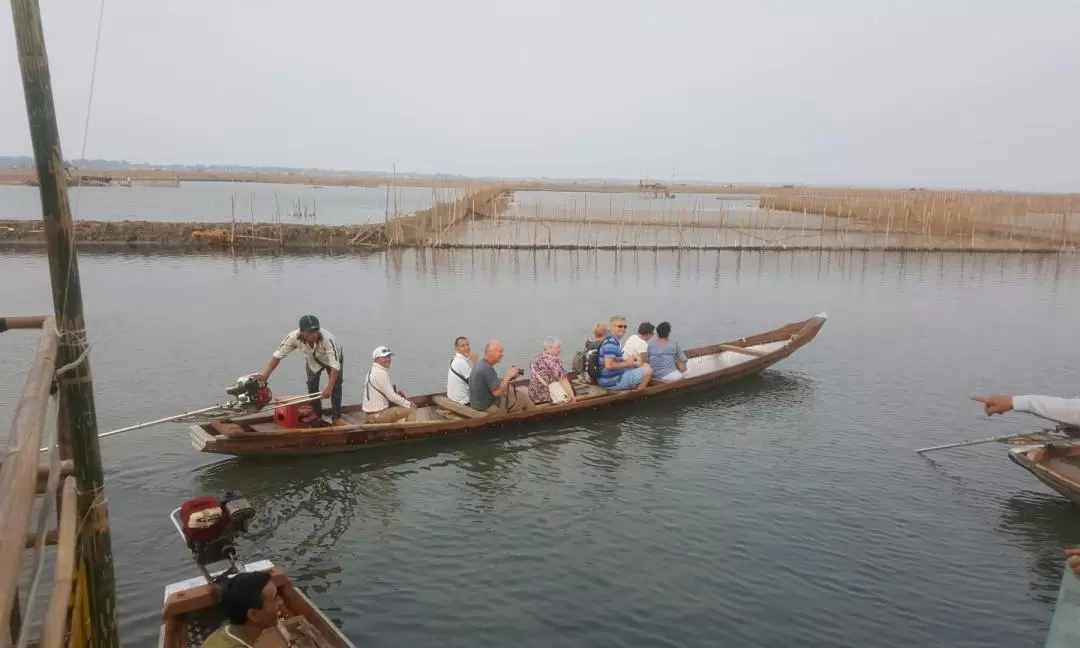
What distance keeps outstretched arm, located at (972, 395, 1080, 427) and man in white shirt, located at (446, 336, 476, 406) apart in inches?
312

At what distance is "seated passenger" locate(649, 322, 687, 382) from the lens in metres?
14.5

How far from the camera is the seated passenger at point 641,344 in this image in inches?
575

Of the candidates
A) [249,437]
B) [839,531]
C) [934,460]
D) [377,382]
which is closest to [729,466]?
[839,531]

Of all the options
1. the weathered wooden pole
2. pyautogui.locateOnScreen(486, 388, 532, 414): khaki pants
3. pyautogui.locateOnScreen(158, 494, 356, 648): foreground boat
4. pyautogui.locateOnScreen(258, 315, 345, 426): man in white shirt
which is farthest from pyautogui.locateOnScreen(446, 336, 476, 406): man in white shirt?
the weathered wooden pole

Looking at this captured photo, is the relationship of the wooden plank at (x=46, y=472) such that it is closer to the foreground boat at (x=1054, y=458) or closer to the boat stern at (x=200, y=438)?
the boat stern at (x=200, y=438)

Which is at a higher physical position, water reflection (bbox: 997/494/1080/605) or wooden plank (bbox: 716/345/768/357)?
wooden plank (bbox: 716/345/768/357)

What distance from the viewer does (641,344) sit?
14703mm

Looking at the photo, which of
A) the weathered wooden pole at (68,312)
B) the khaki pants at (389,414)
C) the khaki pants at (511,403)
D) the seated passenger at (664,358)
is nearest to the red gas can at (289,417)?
the khaki pants at (389,414)

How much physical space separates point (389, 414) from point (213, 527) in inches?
213

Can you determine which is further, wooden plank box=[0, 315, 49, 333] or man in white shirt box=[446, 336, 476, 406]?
man in white shirt box=[446, 336, 476, 406]

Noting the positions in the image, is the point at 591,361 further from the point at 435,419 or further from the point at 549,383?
the point at 435,419

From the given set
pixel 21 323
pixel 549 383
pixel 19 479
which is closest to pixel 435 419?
pixel 549 383

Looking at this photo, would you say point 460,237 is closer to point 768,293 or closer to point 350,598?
Result: point 768,293

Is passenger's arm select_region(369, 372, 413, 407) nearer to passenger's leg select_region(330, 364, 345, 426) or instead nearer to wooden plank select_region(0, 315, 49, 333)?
passenger's leg select_region(330, 364, 345, 426)
